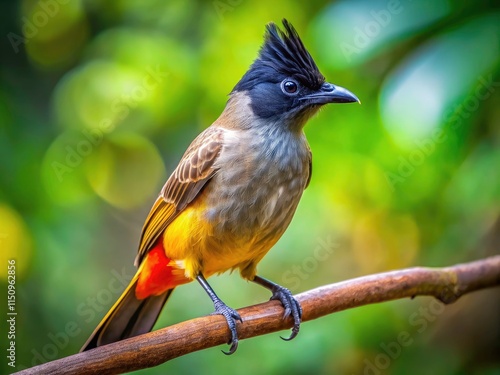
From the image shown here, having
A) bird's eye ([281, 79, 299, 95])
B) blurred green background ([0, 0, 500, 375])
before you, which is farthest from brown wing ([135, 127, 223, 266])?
blurred green background ([0, 0, 500, 375])

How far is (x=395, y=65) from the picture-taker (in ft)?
11.2

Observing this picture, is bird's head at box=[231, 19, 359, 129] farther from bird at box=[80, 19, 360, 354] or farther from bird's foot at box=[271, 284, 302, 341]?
bird's foot at box=[271, 284, 302, 341]

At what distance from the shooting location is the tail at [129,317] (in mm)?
2887

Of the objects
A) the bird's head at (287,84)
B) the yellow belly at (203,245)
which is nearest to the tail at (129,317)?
the yellow belly at (203,245)

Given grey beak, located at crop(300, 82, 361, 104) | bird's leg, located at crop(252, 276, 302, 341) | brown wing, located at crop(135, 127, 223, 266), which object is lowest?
bird's leg, located at crop(252, 276, 302, 341)

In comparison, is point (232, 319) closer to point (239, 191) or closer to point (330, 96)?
point (239, 191)

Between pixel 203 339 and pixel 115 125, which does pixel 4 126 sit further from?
pixel 203 339

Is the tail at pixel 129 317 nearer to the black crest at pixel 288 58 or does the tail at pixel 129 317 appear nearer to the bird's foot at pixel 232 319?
the bird's foot at pixel 232 319

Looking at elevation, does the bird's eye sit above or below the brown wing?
A: above

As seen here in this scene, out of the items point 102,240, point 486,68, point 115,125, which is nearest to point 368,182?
point 486,68

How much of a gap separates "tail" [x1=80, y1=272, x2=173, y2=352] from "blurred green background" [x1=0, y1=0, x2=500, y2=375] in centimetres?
63

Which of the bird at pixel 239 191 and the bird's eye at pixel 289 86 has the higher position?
the bird's eye at pixel 289 86

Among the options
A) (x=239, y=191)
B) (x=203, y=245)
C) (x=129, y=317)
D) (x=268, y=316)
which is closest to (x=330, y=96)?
(x=239, y=191)

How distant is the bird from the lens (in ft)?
8.93
